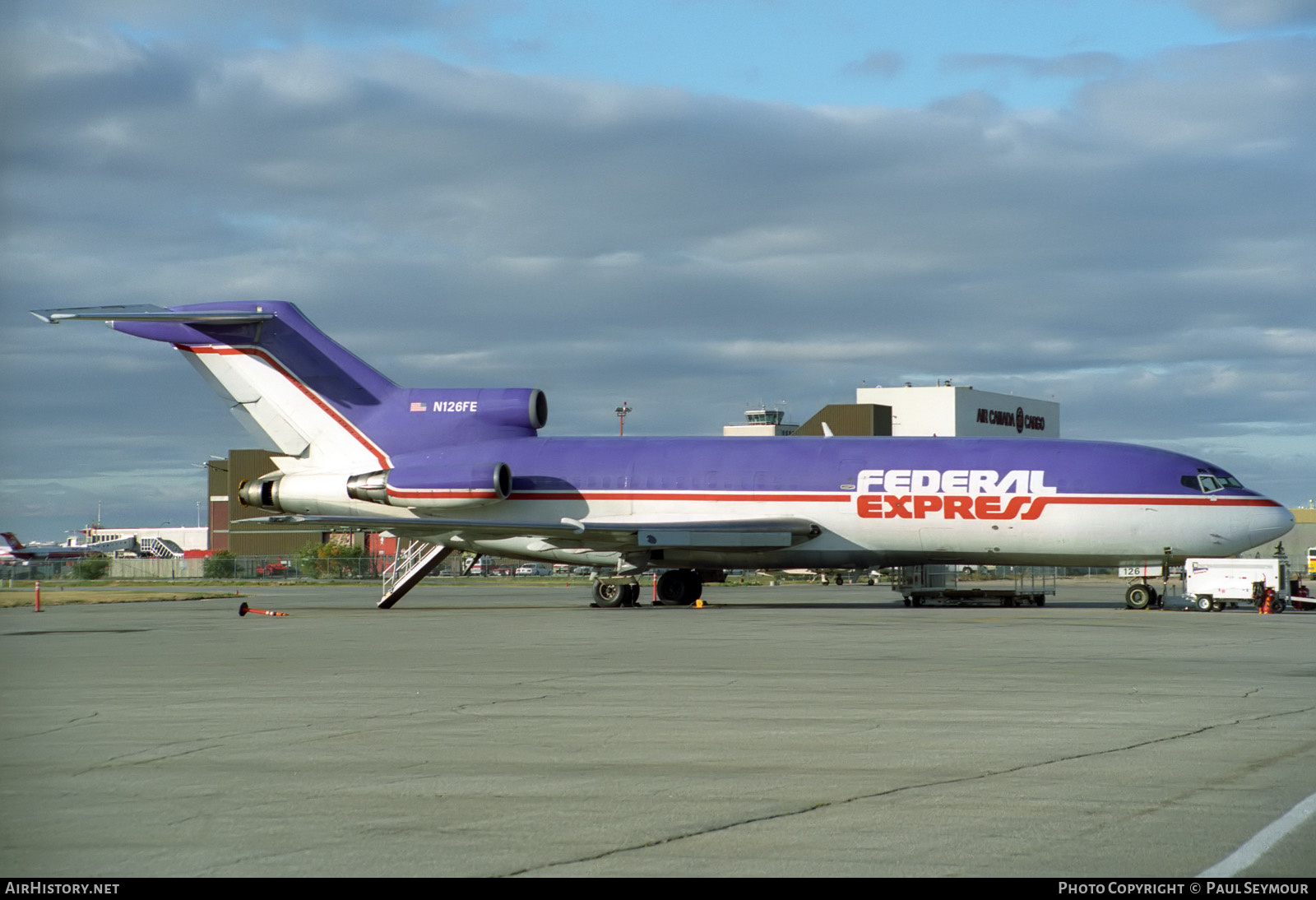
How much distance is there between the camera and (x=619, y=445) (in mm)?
40562

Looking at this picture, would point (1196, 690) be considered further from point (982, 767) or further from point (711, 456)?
point (711, 456)

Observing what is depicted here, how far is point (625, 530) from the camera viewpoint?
38688mm

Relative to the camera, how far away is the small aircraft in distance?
94938mm

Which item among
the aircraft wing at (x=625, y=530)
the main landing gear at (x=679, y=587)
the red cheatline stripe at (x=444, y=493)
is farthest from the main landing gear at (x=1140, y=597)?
the red cheatline stripe at (x=444, y=493)

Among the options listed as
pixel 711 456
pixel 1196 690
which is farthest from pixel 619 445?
pixel 1196 690

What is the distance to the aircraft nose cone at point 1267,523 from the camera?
3591cm

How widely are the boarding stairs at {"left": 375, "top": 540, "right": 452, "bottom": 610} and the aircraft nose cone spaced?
75.7 feet

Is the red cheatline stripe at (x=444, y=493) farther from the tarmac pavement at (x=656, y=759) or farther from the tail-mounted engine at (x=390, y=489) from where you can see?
the tarmac pavement at (x=656, y=759)

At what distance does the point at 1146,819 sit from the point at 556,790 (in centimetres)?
380

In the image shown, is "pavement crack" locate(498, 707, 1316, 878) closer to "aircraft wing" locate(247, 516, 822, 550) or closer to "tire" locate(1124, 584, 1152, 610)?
"tire" locate(1124, 584, 1152, 610)

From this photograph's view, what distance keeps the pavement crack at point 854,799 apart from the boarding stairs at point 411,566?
3056 centimetres

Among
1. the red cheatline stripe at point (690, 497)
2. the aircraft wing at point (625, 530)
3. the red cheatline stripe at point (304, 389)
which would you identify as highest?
the red cheatline stripe at point (304, 389)

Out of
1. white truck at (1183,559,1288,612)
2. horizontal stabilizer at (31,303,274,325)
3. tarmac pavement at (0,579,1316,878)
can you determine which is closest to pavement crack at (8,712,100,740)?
tarmac pavement at (0,579,1316,878)

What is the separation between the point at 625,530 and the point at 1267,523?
17.6m
